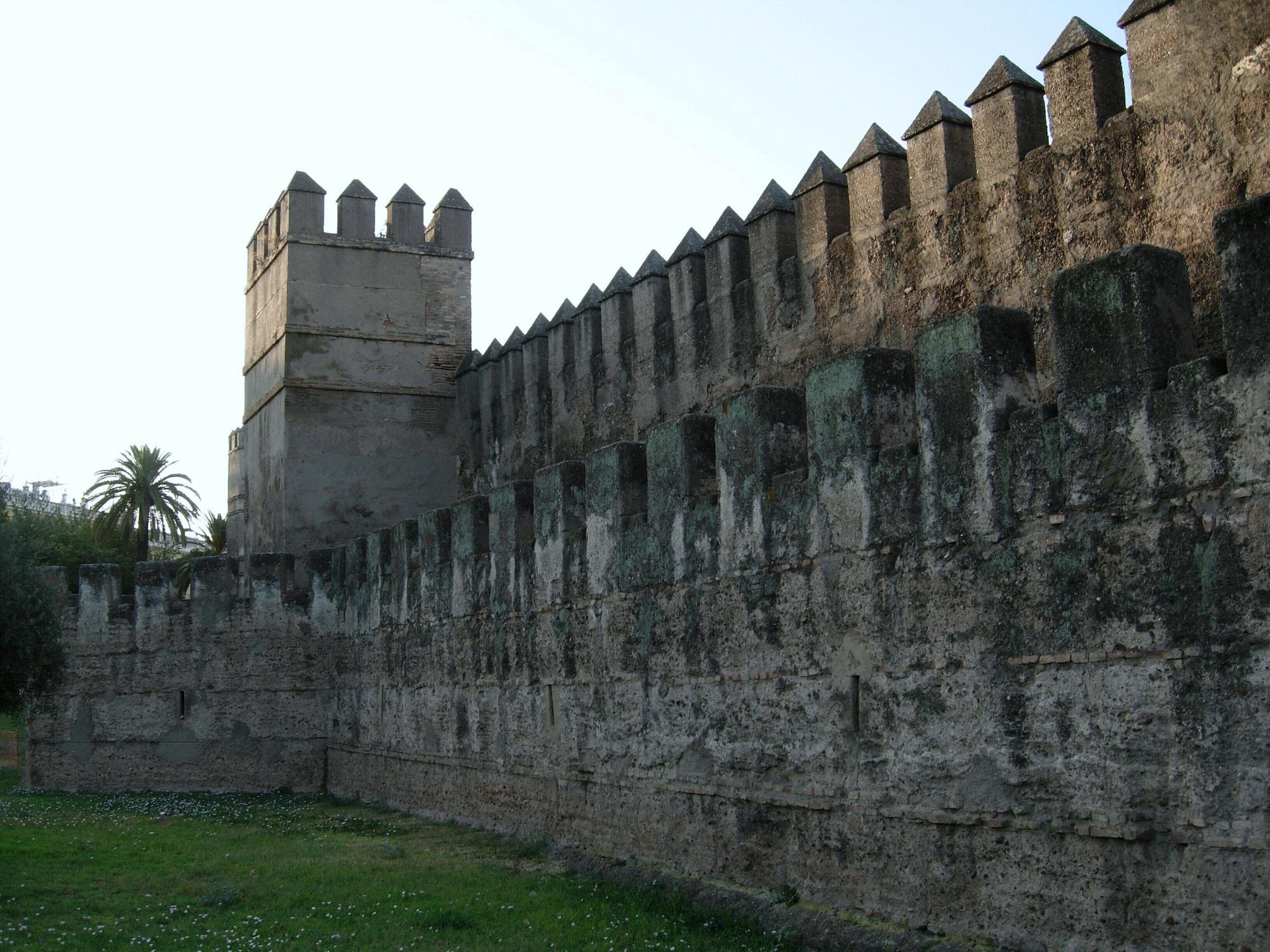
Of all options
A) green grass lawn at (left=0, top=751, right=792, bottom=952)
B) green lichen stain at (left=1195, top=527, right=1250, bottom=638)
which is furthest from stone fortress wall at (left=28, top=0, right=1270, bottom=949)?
green grass lawn at (left=0, top=751, right=792, bottom=952)

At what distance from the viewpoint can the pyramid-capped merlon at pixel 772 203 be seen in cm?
1162

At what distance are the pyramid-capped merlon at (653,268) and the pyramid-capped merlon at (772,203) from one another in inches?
64.1

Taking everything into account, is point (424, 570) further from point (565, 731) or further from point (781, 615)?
point (781, 615)

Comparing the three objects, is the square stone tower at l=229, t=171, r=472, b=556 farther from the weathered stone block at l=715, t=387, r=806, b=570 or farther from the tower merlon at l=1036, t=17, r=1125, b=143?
the tower merlon at l=1036, t=17, r=1125, b=143

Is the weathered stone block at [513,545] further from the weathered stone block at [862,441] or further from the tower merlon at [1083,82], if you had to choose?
the tower merlon at [1083,82]

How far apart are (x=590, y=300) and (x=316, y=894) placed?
7552 millimetres

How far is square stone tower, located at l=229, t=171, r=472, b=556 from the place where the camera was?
1697 centimetres

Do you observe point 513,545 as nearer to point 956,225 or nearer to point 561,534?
point 561,534

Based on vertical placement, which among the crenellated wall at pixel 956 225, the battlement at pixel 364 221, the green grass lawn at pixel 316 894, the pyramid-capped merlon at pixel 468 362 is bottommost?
the green grass lawn at pixel 316 894

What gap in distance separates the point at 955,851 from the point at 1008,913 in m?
0.42

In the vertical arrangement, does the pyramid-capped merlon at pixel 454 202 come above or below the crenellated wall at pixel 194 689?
above

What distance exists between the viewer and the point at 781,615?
301 inches

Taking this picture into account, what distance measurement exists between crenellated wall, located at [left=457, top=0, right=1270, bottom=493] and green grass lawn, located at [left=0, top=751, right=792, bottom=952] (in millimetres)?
4048

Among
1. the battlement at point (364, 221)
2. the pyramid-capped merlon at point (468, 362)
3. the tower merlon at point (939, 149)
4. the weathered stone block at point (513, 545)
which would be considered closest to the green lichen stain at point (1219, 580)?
the tower merlon at point (939, 149)
